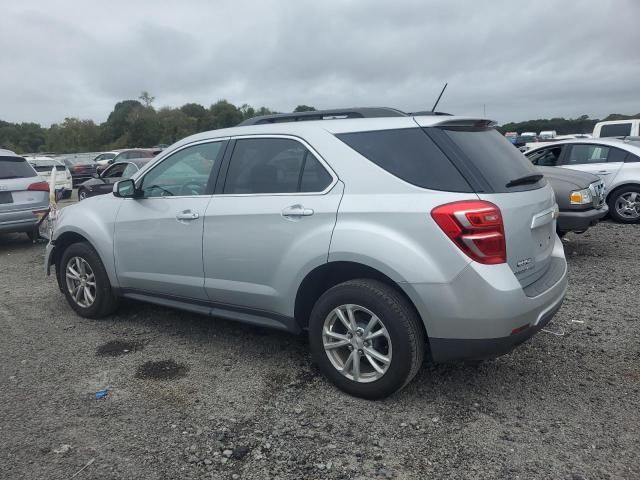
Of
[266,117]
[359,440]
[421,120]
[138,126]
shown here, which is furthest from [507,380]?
[138,126]

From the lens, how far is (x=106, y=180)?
11375mm

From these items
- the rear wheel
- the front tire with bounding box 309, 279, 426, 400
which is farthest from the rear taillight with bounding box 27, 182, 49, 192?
the rear wheel

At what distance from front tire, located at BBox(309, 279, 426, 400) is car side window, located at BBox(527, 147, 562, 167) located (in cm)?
795

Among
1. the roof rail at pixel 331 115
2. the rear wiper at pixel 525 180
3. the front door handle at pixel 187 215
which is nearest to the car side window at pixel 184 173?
the front door handle at pixel 187 215

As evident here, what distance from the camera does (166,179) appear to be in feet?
14.7

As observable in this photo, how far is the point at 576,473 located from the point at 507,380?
1029 mm

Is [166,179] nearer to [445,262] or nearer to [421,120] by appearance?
[421,120]

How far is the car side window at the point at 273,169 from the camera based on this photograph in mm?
3568

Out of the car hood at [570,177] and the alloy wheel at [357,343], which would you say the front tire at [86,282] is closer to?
the alloy wheel at [357,343]

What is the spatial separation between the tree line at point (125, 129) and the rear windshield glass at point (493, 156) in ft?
182

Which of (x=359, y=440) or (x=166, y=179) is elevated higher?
(x=166, y=179)

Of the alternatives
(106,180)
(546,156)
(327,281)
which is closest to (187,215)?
(327,281)

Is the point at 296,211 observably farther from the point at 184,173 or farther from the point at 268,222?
the point at 184,173

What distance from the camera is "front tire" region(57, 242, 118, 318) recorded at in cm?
488
